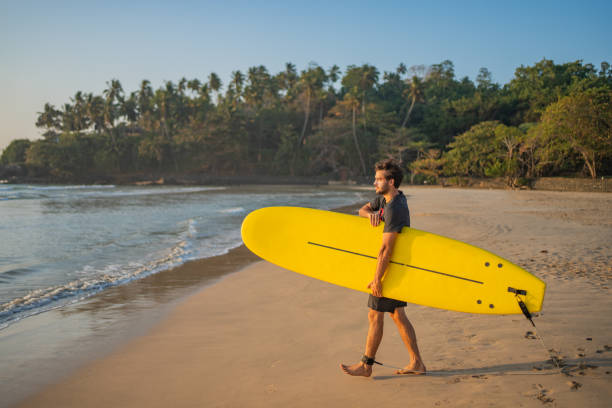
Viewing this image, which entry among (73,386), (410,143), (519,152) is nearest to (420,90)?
(410,143)

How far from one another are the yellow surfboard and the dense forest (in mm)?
35117

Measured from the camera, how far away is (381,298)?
245cm

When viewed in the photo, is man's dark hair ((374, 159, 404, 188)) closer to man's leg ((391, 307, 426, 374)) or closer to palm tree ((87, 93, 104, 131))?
man's leg ((391, 307, 426, 374))

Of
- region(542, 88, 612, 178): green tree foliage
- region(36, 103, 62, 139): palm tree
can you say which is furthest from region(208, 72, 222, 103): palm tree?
region(542, 88, 612, 178): green tree foliage

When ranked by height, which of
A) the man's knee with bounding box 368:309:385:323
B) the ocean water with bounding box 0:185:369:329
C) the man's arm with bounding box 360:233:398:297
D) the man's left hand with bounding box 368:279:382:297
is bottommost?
the ocean water with bounding box 0:185:369:329

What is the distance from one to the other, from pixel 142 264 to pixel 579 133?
103 feet

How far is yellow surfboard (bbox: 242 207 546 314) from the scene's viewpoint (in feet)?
8.46

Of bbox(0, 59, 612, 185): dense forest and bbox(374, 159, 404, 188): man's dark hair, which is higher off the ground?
bbox(0, 59, 612, 185): dense forest

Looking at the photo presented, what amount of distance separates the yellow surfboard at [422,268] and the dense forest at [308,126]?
115 ft

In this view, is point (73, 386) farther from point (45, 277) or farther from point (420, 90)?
point (420, 90)

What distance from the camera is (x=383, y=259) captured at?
2436 mm

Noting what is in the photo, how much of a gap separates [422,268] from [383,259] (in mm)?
408

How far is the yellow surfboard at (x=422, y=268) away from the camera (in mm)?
2578

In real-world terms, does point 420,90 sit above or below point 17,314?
above
